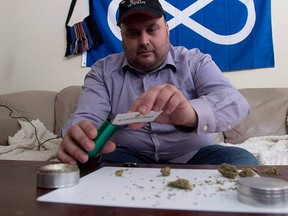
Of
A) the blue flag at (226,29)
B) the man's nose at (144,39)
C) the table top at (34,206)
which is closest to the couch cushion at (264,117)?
the blue flag at (226,29)

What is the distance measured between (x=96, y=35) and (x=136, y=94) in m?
1.31

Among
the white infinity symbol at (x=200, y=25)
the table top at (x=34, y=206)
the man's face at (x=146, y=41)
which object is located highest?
the white infinity symbol at (x=200, y=25)

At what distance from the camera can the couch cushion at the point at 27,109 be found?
Result: 1.89m

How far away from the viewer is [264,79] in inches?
86.1

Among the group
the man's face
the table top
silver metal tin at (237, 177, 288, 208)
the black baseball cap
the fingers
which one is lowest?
the table top

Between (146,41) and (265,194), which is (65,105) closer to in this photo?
(146,41)

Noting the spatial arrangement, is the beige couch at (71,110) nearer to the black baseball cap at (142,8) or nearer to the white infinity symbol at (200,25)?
the white infinity symbol at (200,25)

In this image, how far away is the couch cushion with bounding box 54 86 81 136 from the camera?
2.06 m

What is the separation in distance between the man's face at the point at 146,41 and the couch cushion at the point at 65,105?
1011 millimetres

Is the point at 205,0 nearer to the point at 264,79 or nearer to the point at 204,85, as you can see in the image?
the point at 264,79

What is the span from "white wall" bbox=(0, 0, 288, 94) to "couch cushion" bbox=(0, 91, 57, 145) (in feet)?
0.89

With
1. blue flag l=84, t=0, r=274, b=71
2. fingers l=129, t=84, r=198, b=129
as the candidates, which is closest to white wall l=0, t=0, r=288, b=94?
blue flag l=84, t=0, r=274, b=71

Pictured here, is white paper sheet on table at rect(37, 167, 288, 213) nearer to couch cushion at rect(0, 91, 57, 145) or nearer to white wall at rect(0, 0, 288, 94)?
couch cushion at rect(0, 91, 57, 145)

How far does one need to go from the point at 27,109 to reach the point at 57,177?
1676 millimetres
